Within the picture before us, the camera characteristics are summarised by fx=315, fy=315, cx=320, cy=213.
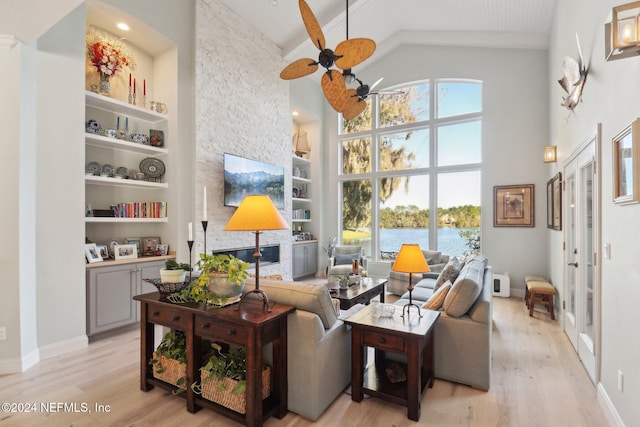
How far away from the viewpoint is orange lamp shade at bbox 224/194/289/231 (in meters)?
1.98

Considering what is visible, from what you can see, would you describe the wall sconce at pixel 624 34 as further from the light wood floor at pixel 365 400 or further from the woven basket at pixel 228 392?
the woven basket at pixel 228 392

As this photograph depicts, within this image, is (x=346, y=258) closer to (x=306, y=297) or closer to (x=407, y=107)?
(x=407, y=107)

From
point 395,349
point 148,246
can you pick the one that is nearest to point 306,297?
point 395,349

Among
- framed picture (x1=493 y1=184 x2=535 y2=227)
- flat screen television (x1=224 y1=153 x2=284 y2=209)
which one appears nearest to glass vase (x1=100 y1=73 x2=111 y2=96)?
flat screen television (x1=224 y1=153 x2=284 y2=209)

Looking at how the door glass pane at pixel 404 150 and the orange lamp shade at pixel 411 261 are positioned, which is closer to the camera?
the orange lamp shade at pixel 411 261

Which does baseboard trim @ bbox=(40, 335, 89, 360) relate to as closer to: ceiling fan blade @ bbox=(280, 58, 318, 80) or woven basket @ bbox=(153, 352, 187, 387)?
woven basket @ bbox=(153, 352, 187, 387)

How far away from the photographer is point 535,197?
18.0 ft

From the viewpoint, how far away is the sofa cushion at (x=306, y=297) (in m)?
2.12

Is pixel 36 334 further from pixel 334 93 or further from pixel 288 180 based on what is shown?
pixel 288 180

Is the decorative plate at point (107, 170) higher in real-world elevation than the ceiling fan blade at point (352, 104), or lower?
lower

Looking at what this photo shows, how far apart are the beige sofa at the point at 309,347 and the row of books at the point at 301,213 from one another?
488cm

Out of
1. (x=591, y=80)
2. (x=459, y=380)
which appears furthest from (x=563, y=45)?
(x=459, y=380)

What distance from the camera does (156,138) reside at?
4.41 metres

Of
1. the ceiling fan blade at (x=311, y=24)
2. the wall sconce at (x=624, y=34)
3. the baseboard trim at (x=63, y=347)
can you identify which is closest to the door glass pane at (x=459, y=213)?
the ceiling fan blade at (x=311, y=24)
